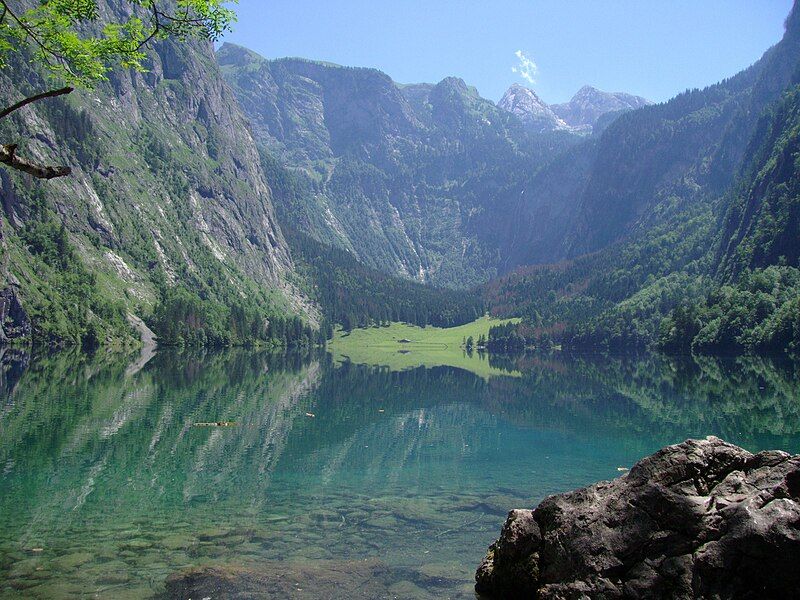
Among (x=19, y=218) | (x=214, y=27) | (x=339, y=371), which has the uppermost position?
(x=19, y=218)

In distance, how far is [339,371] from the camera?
142 metres

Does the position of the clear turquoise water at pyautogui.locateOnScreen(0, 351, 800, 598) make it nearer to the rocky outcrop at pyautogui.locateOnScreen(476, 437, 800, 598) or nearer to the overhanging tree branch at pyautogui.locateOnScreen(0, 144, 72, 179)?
the rocky outcrop at pyautogui.locateOnScreen(476, 437, 800, 598)

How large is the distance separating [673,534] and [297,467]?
96.8ft

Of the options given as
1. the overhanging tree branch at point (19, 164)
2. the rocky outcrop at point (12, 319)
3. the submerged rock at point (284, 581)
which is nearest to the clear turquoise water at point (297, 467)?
the submerged rock at point (284, 581)

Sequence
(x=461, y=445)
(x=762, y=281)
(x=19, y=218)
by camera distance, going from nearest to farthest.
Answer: (x=461, y=445) < (x=762, y=281) < (x=19, y=218)

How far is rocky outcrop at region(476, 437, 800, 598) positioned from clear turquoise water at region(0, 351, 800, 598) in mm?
3533

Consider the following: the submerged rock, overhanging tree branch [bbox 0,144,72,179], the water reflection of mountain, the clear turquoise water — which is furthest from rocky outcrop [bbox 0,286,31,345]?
overhanging tree branch [bbox 0,144,72,179]

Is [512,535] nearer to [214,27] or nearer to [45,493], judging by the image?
[214,27]

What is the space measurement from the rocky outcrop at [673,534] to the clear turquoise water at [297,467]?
11.6ft

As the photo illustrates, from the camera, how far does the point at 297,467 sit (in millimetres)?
40406

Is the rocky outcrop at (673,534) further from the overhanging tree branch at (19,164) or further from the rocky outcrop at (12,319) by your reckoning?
the rocky outcrop at (12,319)

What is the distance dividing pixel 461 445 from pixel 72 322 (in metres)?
152

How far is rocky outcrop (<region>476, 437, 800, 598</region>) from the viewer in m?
12.7

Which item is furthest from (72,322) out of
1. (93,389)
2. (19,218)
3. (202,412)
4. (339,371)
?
(202,412)
